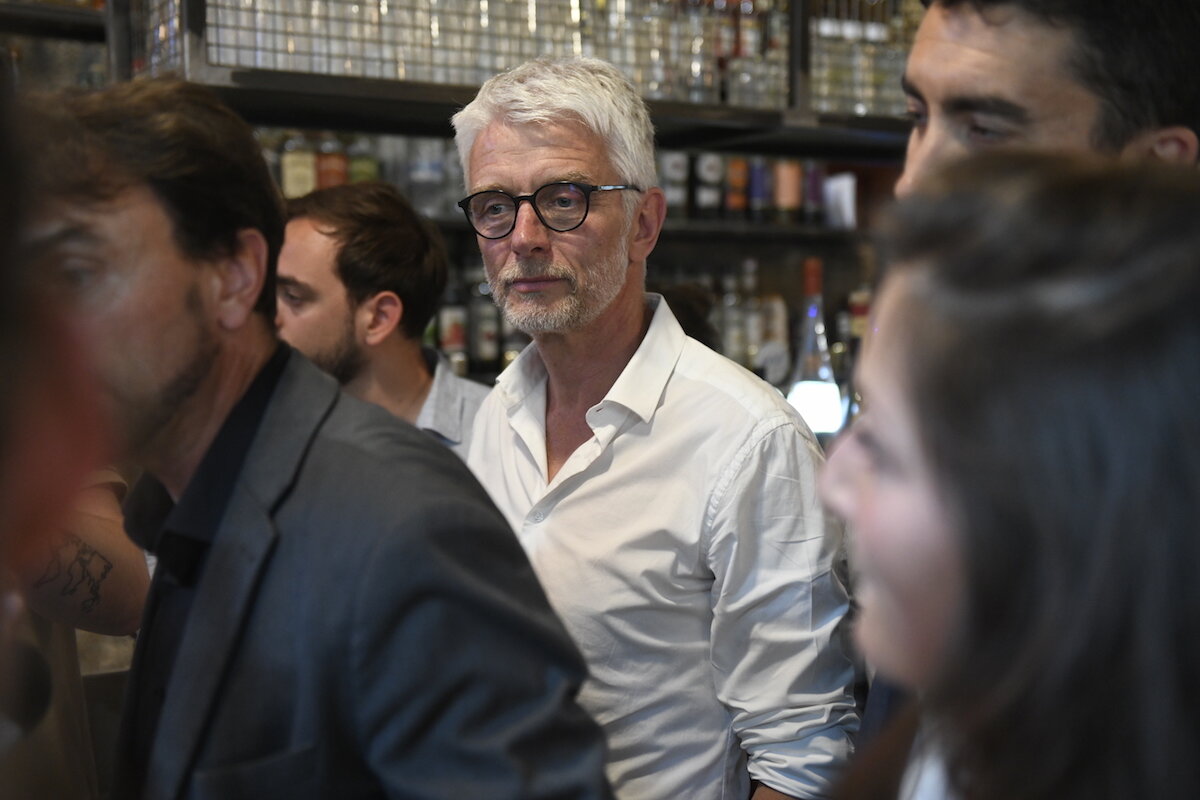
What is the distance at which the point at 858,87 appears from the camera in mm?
3457

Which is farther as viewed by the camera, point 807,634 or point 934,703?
point 807,634

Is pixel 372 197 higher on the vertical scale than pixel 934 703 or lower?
higher

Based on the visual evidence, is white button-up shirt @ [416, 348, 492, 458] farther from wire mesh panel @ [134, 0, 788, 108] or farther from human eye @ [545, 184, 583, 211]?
human eye @ [545, 184, 583, 211]

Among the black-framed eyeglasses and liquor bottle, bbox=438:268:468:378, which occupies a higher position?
the black-framed eyeglasses

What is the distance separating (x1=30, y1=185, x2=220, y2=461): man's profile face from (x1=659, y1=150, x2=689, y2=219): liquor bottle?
3.39 meters

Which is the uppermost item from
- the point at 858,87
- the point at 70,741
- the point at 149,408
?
the point at 858,87

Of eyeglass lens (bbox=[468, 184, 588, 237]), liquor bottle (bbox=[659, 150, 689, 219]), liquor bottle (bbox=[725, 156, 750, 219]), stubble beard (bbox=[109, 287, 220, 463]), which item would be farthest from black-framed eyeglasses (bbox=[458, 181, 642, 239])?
liquor bottle (bbox=[725, 156, 750, 219])

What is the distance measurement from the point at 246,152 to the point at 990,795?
3.16 ft

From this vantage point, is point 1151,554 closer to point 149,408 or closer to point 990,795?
point 990,795

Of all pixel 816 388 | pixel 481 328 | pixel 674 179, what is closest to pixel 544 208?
pixel 816 388

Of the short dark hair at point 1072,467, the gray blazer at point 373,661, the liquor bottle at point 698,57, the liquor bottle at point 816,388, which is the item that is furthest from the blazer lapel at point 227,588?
the liquor bottle at point 698,57

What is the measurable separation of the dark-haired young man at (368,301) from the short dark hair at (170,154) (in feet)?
4.65

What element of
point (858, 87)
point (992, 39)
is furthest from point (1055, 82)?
point (858, 87)

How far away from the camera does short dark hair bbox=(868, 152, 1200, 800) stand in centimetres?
50
